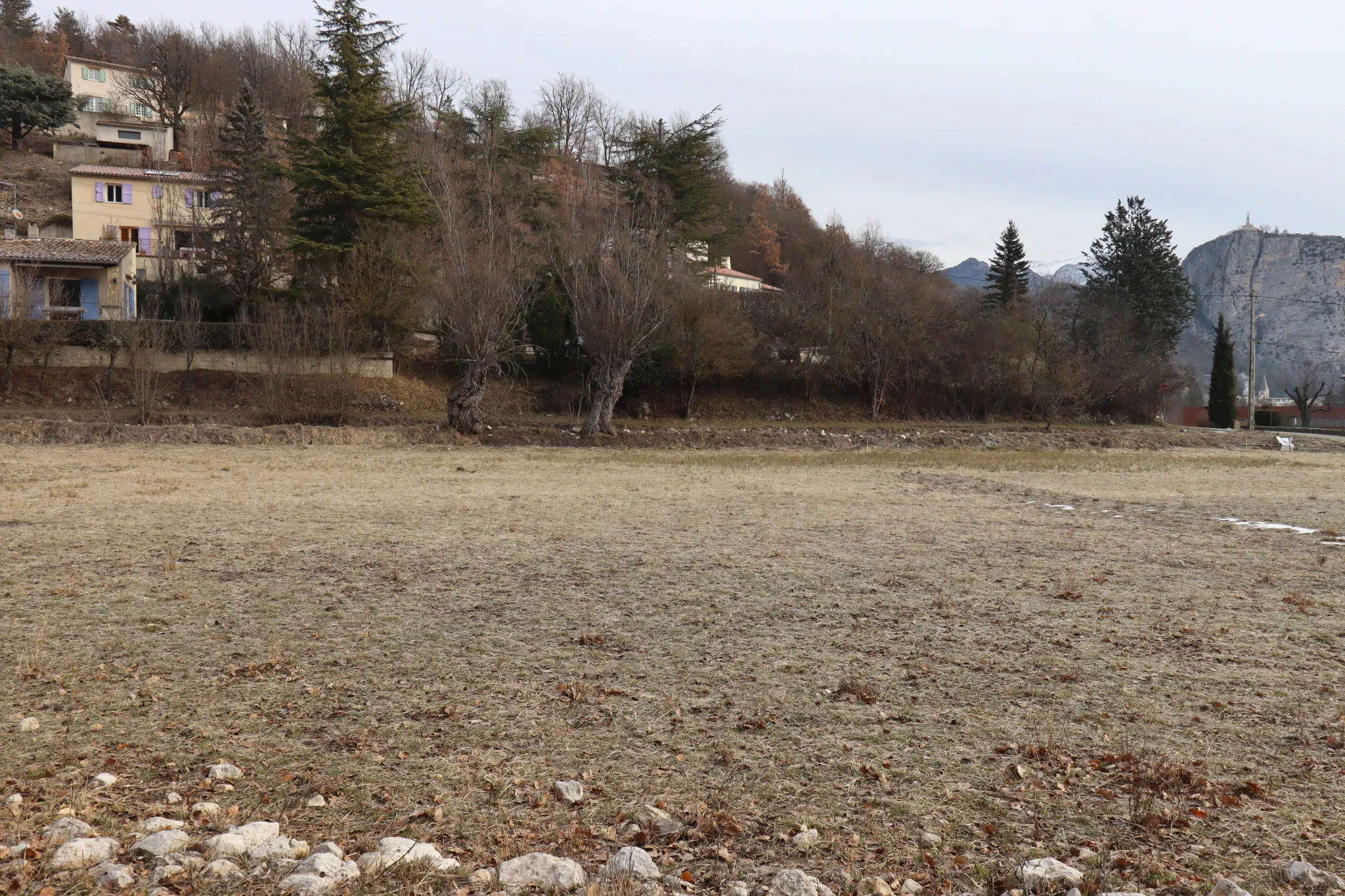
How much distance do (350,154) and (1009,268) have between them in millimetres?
47350

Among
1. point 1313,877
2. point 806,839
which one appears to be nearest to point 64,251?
point 806,839

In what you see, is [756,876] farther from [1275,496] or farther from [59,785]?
[1275,496]

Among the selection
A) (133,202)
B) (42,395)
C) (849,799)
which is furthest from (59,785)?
(133,202)

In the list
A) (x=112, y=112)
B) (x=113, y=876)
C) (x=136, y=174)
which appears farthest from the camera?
(x=112, y=112)

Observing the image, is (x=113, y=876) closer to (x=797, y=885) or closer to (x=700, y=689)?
(x=797, y=885)

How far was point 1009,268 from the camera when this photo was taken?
222 ft

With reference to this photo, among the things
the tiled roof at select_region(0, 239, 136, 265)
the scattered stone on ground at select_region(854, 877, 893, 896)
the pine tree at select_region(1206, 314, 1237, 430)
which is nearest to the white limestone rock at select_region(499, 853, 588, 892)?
the scattered stone on ground at select_region(854, 877, 893, 896)

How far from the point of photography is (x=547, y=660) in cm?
688

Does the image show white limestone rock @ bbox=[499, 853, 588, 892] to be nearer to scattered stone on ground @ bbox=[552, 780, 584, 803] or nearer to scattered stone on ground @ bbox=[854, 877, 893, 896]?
scattered stone on ground @ bbox=[552, 780, 584, 803]

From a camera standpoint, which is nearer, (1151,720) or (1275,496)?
(1151,720)

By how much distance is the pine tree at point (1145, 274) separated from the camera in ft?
214

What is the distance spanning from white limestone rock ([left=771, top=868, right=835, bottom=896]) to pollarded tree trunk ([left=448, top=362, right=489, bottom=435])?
3004cm

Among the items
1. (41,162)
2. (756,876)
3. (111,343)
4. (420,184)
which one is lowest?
(756,876)

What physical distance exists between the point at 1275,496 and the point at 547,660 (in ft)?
61.1
